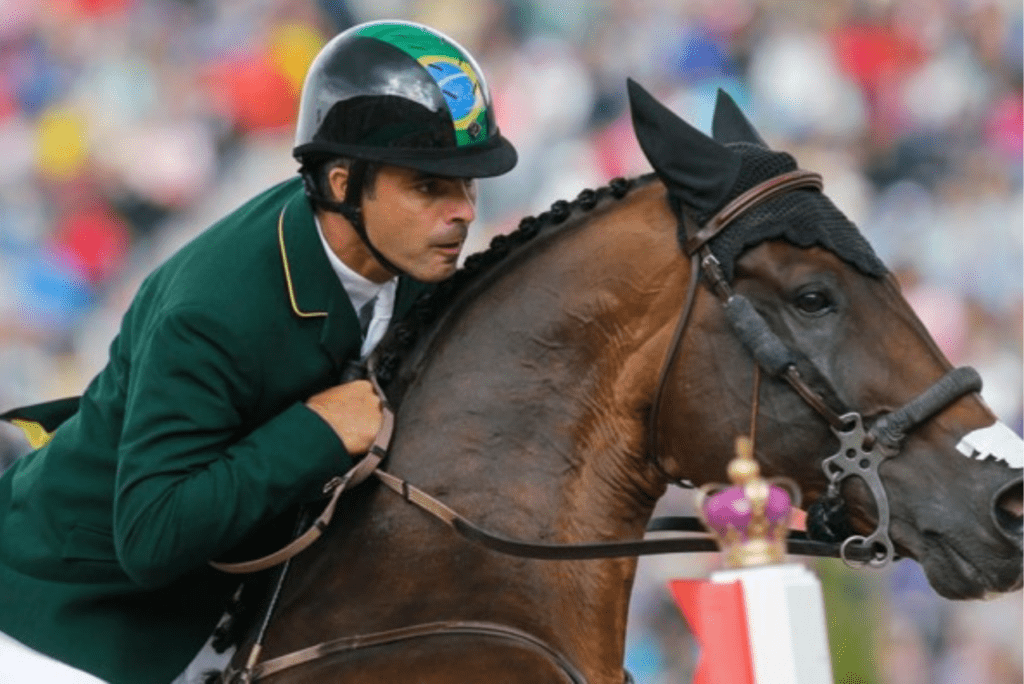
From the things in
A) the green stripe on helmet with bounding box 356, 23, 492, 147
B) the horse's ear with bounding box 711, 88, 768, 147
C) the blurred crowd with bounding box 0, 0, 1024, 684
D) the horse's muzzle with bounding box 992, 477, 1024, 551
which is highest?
the blurred crowd with bounding box 0, 0, 1024, 684

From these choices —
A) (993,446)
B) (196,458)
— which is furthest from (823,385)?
(196,458)

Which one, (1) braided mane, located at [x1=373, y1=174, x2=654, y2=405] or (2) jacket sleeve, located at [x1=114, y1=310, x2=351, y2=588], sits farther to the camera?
(1) braided mane, located at [x1=373, y1=174, x2=654, y2=405]

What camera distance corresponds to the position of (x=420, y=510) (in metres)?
3.40

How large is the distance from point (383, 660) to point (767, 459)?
798mm

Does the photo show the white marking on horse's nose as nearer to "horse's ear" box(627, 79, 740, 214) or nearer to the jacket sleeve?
"horse's ear" box(627, 79, 740, 214)

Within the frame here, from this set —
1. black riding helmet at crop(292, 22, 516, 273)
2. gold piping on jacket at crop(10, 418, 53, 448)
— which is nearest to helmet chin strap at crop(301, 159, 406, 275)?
black riding helmet at crop(292, 22, 516, 273)

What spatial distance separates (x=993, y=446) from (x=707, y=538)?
1.78ft

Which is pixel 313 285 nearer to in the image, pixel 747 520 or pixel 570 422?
pixel 570 422

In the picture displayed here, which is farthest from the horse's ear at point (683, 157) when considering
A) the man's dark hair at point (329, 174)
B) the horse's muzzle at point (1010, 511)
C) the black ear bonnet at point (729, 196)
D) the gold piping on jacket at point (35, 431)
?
the gold piping on jacket at point (35, 431)

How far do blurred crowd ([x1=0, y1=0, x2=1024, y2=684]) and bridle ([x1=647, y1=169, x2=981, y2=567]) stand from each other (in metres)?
3.37

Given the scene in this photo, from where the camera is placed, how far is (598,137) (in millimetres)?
8062

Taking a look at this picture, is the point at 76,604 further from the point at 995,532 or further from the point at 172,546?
the point at 995,532

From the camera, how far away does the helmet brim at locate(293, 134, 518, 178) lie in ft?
11.0

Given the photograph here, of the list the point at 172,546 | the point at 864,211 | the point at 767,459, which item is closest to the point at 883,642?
the point at 864,211
